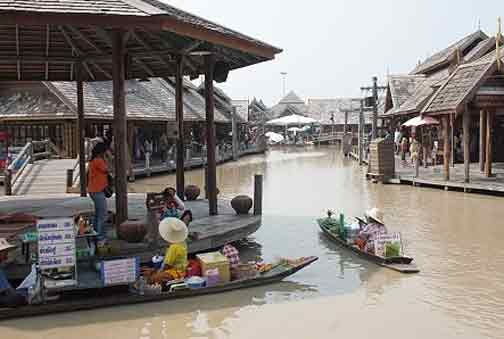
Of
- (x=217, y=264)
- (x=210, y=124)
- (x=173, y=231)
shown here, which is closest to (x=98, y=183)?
(x=173, y=231)

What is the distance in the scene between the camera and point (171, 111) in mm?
29422

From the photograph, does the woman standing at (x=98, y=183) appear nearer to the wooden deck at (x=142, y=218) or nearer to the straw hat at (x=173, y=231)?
the wooden deck at (x=142, y=218)

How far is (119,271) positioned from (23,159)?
1380cm

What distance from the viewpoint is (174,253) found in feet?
25.4

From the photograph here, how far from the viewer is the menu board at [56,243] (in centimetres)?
692

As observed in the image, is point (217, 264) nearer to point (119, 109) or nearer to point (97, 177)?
point (97, 177)

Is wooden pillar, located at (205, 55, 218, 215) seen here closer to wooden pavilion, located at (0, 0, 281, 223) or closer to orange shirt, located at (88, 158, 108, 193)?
wooden pavilion, located at (0, 0, 281, 223)

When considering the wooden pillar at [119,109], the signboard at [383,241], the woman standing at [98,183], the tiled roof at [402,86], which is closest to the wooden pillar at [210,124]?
the wooden pillar at [119,109]

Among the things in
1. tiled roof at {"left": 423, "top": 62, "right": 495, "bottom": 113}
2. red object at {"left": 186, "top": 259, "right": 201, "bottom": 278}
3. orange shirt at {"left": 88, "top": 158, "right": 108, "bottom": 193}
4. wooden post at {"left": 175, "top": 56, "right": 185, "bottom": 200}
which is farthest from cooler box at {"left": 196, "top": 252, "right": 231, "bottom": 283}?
tiled roof at {"left": 423, "top": 62, "right": 495, "bottom": 113}

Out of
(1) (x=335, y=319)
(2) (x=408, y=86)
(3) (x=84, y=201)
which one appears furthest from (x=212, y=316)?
(2) (x=408, y=86)

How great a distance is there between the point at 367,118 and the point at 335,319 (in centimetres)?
5798

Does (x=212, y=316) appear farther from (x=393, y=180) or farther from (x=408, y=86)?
(x=408, y=86)

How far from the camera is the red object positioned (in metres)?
7.90

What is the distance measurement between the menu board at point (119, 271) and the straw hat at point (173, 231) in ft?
1.99
